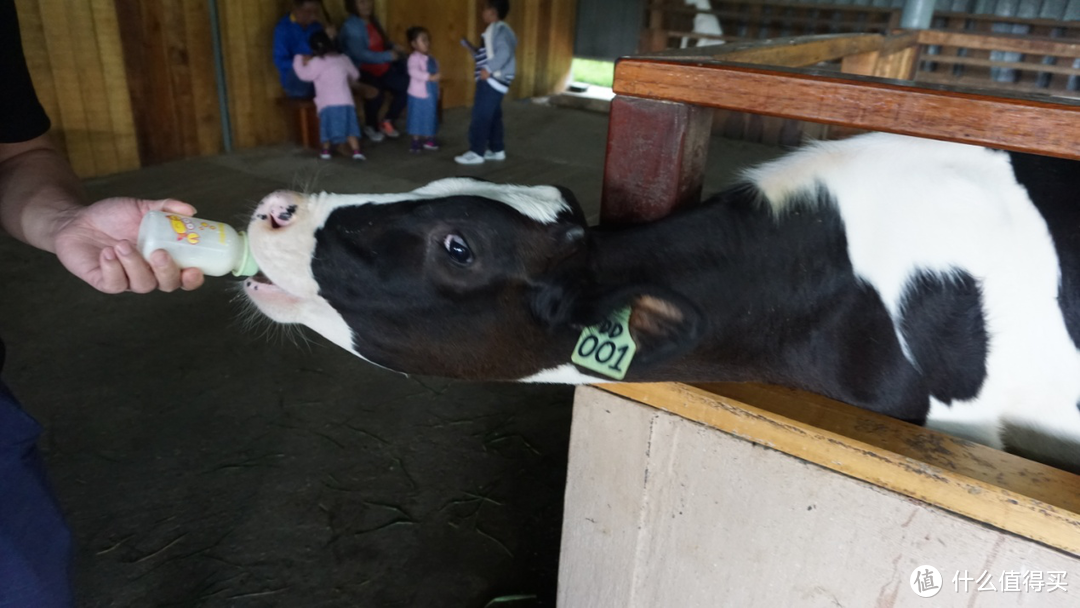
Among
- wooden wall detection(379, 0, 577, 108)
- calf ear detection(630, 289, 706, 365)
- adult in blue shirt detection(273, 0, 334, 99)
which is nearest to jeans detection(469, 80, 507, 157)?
adult in blue shirt detection(273, 0, 334, 99)

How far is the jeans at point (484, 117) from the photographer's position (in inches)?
261

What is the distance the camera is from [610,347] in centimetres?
131

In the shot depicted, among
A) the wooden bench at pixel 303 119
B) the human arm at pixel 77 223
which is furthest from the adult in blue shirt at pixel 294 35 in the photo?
the human arm at pixel 77 223

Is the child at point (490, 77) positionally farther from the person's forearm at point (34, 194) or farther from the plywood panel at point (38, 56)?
the person's forearm at point (34, 194)

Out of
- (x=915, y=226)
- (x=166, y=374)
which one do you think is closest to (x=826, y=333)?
(x=915, y=226)

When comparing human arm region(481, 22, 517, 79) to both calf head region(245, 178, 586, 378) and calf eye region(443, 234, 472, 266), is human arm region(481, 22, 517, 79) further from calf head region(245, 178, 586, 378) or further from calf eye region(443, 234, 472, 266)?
calf eye region(443, 234, 472, 266)

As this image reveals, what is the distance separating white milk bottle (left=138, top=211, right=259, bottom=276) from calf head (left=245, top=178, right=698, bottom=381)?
0.12ft

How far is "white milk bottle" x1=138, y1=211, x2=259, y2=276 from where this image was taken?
1267 mm

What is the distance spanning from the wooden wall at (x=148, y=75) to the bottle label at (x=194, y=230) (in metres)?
4.86

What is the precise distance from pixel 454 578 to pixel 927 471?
1.48 metres

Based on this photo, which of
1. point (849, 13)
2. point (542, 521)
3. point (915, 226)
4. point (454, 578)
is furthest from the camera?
point (849, 13)

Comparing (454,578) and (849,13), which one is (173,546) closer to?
(454,578)

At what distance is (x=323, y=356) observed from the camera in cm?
341

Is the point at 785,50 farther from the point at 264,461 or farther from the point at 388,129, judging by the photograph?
the point at 388,129
